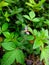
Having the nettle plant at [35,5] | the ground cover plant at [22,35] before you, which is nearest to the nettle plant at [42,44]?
the ground cover plant at [22,35]

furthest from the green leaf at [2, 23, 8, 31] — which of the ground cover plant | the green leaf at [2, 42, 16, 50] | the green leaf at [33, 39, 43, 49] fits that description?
the green leaf at [33, 39, 43, 49]

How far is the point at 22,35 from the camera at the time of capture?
165cm

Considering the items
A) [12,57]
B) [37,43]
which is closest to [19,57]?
[12,57]

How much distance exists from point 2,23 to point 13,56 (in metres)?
0.39

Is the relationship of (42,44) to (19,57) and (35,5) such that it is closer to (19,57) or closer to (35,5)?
(19,57)

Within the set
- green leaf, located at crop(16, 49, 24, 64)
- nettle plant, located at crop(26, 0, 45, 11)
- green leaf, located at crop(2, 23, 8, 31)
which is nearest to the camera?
green leaf, located at crop(16, 49, 24, 64)

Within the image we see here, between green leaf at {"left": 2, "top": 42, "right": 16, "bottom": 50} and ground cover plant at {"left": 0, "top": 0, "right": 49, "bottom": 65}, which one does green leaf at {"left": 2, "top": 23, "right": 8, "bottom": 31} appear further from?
green leaf at {"left": 2, "top": 42, "right": 16, "bottom": 50}

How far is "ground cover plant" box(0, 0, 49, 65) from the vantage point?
1433 millimetres

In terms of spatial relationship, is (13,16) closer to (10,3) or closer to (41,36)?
(10,3)

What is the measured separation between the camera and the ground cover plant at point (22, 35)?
1.43 meters

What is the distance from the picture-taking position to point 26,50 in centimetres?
160

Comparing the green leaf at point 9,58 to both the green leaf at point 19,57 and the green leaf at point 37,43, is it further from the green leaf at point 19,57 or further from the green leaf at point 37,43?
the green leaf at point 37,43

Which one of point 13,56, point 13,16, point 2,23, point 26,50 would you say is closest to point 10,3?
point 13,16

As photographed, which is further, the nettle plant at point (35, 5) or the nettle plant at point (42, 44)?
the nettle plant at point (35, 5)
